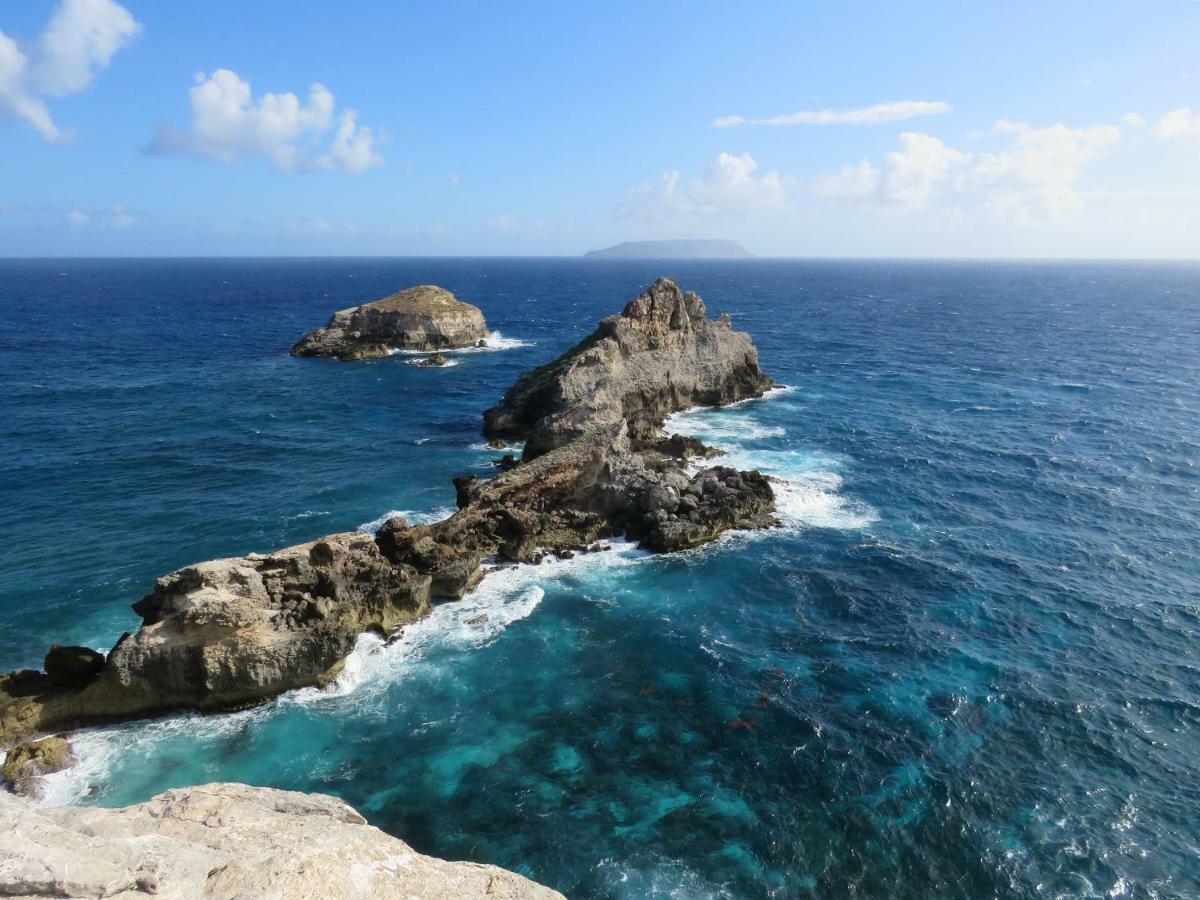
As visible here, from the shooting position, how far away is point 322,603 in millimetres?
33344

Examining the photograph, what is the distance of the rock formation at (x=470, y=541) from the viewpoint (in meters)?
30.0

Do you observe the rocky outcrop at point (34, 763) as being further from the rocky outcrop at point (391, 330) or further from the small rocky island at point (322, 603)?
the rocky outcrop at point (391, 330)

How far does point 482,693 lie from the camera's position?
104 ft

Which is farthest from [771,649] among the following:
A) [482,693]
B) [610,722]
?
[482,693]

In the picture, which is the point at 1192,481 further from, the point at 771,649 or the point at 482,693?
the point at 482,693

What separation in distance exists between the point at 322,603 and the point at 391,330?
292 ft

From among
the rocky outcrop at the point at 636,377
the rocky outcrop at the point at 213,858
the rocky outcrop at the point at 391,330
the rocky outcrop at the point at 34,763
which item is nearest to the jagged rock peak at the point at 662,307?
the rocky outcrop at the point at 636,377

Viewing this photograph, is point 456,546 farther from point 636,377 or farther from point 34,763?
point 636,377

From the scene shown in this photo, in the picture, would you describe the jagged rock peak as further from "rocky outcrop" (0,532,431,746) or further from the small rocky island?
"rocky outcrop" (0,532,431,746)

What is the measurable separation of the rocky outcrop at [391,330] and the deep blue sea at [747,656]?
37.5m

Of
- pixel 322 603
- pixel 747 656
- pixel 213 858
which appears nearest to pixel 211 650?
pixel 322 603

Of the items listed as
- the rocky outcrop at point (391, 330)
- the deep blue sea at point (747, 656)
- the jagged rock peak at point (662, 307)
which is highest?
the jagged rock peak at point (662, 307)

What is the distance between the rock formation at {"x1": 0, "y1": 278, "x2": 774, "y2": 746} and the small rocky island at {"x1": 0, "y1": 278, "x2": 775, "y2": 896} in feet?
0.31

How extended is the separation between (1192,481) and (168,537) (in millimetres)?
76536
